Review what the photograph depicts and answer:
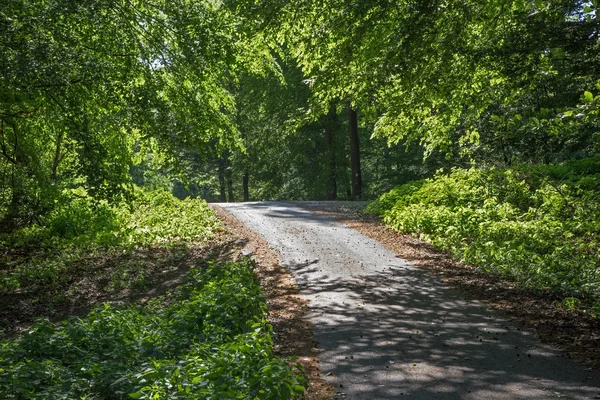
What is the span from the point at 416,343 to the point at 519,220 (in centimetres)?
720

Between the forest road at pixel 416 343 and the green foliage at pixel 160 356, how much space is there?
1286mm

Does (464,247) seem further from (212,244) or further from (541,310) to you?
(212,244)

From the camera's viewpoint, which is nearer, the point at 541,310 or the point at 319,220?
the point at 541,310

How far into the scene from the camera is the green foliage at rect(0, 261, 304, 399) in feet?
12.9

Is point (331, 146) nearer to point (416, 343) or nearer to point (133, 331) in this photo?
point (416, 343)

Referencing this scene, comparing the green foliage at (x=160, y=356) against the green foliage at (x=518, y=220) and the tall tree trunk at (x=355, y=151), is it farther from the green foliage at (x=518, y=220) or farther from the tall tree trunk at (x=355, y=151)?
the tall tree trunk at (x=355, y=151)

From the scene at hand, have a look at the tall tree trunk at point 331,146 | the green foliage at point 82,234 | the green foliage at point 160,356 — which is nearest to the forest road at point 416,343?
the green foliage at point 160,356

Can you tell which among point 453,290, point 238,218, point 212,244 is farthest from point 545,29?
point 238,218

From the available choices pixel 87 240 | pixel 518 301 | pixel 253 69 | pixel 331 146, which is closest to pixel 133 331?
pixel 518 301

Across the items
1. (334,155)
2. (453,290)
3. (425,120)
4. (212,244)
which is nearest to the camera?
(453,290)

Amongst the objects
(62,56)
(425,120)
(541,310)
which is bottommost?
(541,310)

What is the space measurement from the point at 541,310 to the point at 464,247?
4.16 m

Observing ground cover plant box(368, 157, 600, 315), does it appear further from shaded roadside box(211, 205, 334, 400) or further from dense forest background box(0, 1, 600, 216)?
shaded roadside box(211, 205, 334, 400)

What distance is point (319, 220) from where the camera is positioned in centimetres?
1777
